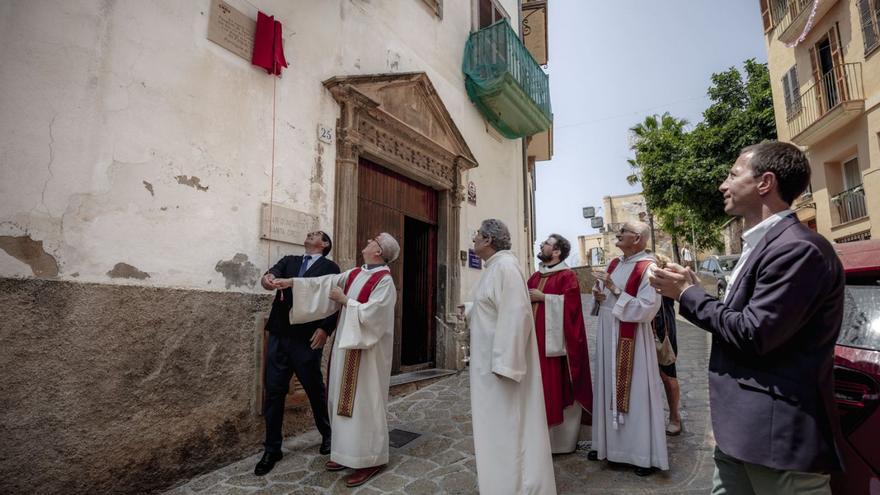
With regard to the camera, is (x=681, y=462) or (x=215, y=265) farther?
(x=215, y=265)

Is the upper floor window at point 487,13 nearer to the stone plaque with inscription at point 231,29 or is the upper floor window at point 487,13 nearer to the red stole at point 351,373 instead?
the stone plaque with inscription at point 231,29

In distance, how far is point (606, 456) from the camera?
3613 mm

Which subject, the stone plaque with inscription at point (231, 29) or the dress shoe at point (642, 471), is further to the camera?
the stone plaque with inscription at point (231, 29)

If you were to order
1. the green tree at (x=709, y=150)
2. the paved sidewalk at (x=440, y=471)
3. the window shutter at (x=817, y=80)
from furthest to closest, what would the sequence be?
the green tree at (x=709, y=150) < the window shutter at (x=817, y=80) < the paved sidewalk at (x=440, y=471)

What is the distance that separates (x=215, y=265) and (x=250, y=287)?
38cm

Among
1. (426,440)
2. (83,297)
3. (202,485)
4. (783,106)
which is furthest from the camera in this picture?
(783,106)

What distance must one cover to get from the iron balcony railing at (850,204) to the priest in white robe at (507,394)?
12874mm

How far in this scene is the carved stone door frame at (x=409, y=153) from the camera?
5.27 meters

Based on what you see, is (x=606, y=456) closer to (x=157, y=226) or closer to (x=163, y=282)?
(x=163, y=282)

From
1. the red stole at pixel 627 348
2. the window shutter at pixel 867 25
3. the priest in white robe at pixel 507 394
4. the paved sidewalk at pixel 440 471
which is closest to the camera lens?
the priest in white robe at pixel 507 394

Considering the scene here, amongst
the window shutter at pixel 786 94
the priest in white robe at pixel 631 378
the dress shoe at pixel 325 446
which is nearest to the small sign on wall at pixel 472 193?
the priest in white robe at pixel 631 378

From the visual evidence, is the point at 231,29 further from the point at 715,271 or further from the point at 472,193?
the point at 715,271

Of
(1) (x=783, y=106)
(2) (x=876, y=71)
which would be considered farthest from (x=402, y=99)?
(1) (x=783, y=106)

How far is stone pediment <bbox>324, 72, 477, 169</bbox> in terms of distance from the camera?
5504mm
